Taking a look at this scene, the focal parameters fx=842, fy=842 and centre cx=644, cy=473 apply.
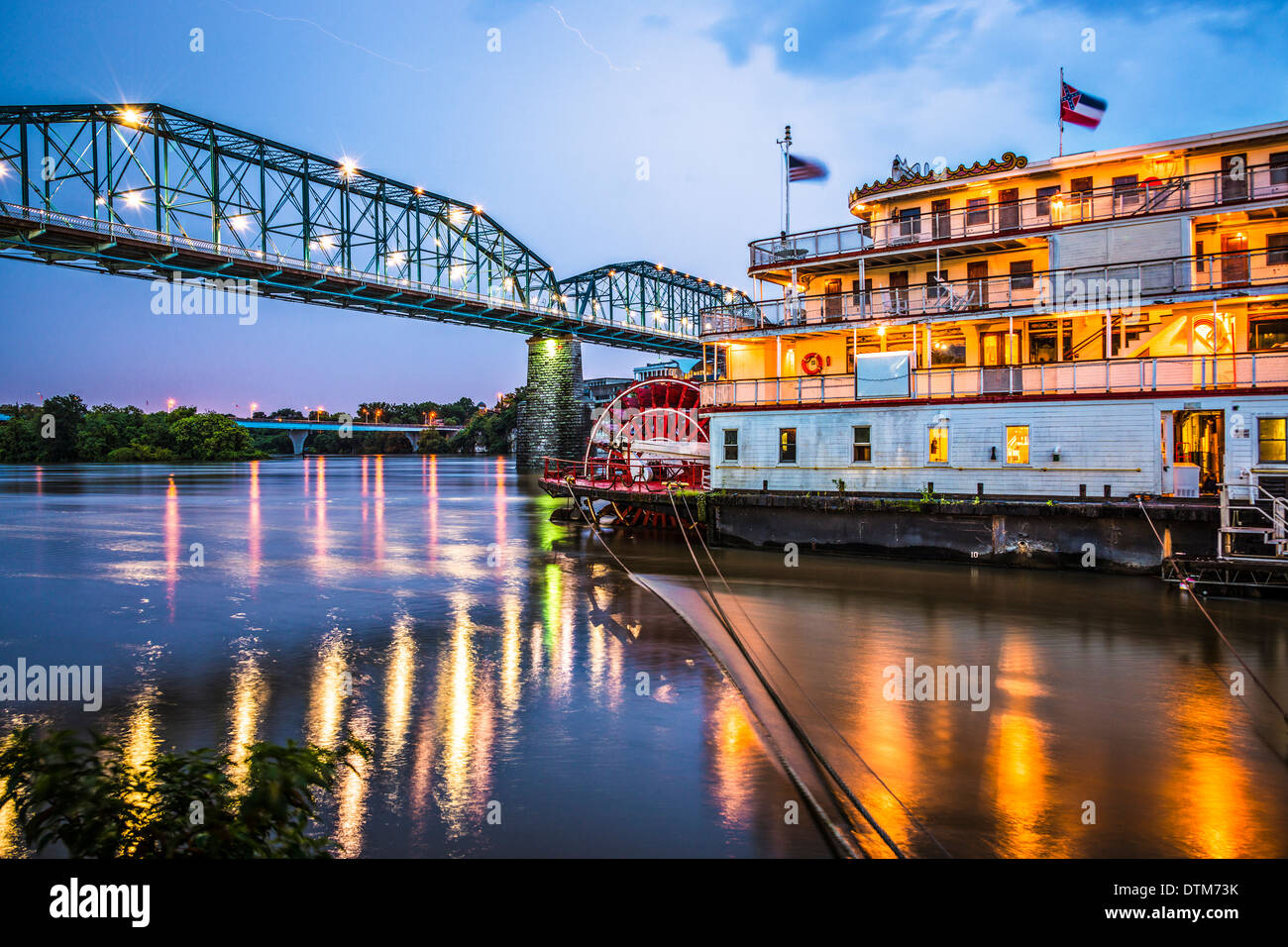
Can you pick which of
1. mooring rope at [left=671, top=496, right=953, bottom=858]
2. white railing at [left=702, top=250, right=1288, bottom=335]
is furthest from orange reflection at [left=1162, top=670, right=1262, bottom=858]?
white railing at [left=702, top=250, right=1288, bottom=335]

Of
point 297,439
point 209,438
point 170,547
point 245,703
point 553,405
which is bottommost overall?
point 245,703

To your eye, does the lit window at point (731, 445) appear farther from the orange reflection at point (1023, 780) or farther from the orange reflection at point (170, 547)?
the orange reflection at point (170, 547)

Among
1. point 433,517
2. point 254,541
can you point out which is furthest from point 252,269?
point 254,541

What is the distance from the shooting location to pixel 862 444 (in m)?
27.6

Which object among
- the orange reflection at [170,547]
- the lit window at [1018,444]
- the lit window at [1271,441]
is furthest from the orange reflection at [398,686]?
the lit window at [1271,441]

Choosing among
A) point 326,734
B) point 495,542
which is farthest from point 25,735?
point 495,542

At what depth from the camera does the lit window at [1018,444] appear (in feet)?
81.4

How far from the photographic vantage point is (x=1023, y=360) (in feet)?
90.2

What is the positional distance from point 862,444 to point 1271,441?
10.8m

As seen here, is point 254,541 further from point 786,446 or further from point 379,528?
point 786,446

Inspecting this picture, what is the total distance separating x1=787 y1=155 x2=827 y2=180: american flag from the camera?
33.3 metres

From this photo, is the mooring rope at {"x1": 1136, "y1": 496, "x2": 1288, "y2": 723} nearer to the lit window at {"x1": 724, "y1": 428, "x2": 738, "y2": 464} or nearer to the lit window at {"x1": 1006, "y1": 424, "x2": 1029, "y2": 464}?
the lit window at {"x1": 1006, "y1": 424, "x2": 1029, "y2": 464}

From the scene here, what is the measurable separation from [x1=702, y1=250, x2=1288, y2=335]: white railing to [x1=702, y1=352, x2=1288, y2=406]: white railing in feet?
6.38

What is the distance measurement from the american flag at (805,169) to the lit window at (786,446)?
10939 millimetres
